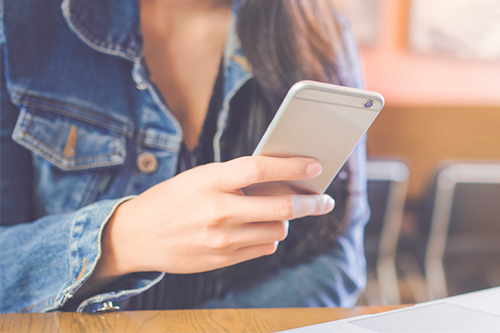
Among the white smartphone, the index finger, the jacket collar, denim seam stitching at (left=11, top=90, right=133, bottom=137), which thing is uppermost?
the jacket collar

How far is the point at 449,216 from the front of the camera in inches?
59.4

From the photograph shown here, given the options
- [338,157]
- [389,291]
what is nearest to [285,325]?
[338,157]

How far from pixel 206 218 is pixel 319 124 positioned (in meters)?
0.16

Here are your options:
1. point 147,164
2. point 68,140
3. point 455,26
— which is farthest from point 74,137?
point 455,26

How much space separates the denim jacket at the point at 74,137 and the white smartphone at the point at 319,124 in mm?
260

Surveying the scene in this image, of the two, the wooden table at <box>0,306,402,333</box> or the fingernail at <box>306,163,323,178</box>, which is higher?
the fingernail at <box>306,163,323,178</box>

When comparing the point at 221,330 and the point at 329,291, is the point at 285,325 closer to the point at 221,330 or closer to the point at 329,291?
the point at 221,330

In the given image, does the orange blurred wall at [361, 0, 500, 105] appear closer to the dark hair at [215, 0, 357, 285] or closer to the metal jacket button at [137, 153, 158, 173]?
the dark hair at [215, 0, 357, 285]

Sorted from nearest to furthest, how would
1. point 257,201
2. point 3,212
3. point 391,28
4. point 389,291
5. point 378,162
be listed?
point 257,201 → point 3,212 → point 378,162 → point 389,291 → point 391,28

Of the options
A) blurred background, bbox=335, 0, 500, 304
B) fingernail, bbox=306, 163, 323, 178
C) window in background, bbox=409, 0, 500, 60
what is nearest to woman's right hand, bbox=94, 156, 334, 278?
fingernail, bbox=306, 163, 323, 178

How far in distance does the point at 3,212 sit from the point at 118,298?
0.27 metres

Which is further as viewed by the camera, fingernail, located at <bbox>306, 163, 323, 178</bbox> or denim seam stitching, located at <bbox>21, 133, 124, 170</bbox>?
denim seam stitching, located at <bbox>21, 133, 124, 170</bbox>

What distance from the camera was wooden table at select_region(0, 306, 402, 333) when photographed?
0.44m

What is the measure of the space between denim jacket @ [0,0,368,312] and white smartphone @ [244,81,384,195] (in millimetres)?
260
